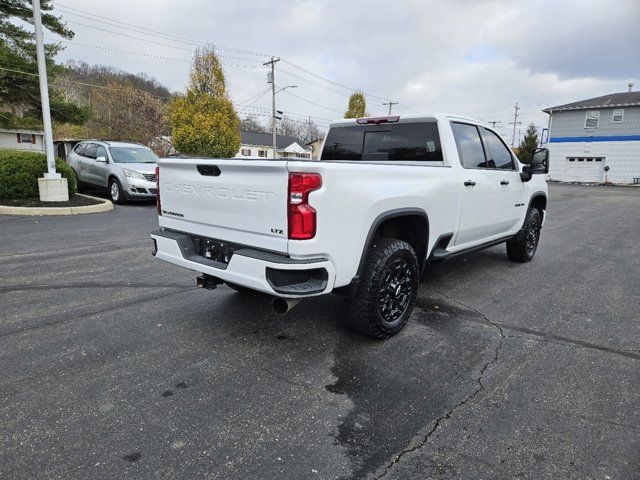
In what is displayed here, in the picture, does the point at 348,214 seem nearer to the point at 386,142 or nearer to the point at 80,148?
the point at 386,142

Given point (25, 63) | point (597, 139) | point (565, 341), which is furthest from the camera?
point (597, 139)

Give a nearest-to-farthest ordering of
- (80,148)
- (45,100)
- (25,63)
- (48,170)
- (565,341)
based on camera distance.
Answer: (565,341) < (45,100) < (48,170) < (80,148) < (25,63)

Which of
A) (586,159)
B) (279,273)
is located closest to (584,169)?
(586,159)

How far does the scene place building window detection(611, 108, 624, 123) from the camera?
109ft

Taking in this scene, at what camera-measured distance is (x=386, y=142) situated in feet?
15.6

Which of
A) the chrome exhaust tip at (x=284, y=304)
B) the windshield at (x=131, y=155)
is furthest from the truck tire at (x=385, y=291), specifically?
the windshield at (x=131, y=155)

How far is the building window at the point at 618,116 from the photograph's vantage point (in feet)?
109

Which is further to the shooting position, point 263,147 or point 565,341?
point 263,147

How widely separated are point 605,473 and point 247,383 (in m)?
2.08

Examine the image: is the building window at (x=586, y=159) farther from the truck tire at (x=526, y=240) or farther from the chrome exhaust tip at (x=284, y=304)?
the chrome exhaust tip at (x=284, y=304)

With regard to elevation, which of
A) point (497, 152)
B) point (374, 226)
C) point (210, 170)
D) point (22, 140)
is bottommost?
point (374, 226)

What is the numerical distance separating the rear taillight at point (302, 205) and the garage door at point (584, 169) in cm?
3931

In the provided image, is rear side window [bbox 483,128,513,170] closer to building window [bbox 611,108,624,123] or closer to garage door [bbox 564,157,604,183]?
building window [bbox 611,108,624,123]

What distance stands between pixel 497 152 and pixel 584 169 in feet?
119
